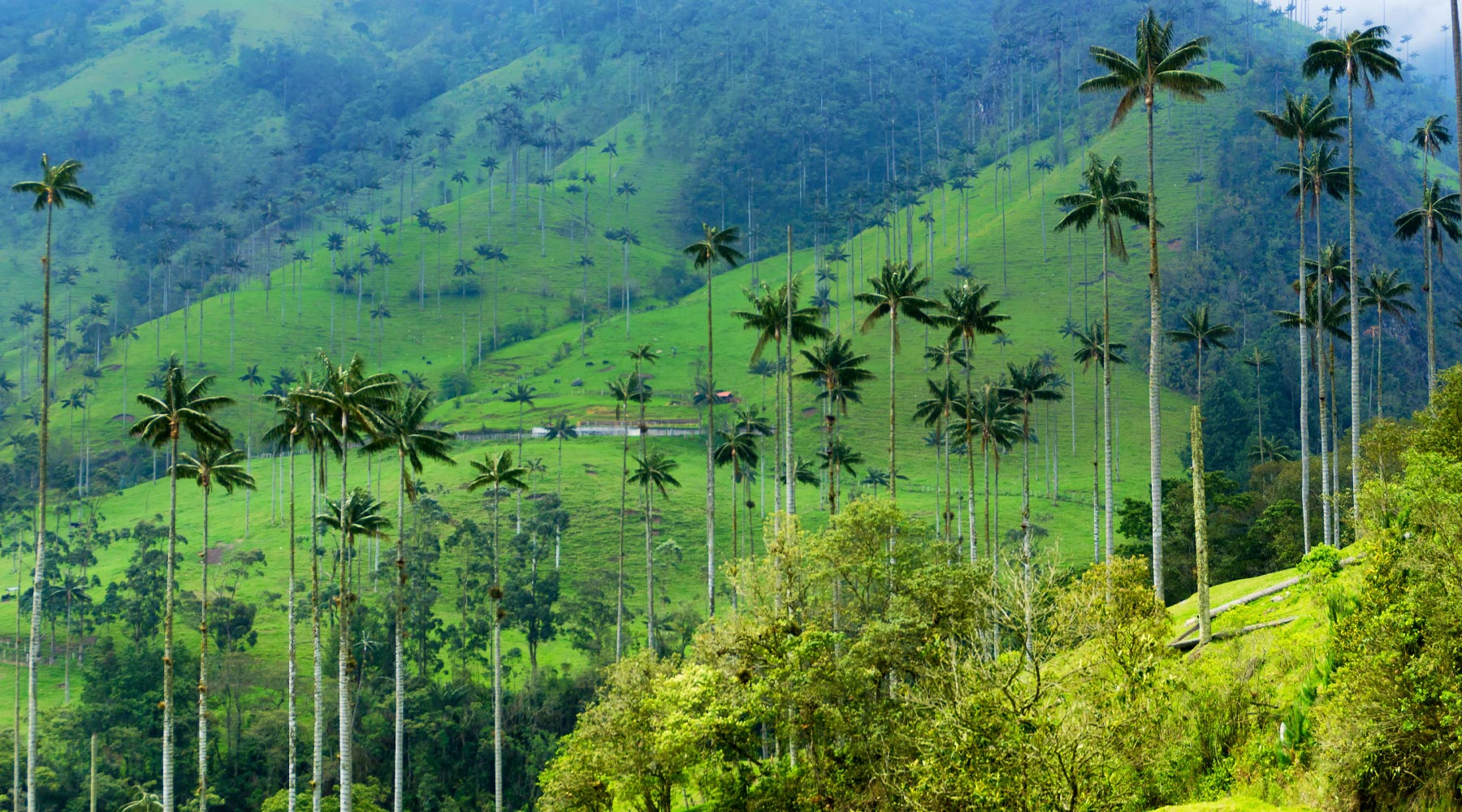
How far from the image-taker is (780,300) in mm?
62812

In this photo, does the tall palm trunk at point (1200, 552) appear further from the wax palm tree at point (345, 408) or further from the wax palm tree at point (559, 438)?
the wax palm tree at point (559, 438)

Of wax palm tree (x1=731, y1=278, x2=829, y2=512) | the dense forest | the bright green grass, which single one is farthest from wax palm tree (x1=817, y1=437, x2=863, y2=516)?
the bright green grass

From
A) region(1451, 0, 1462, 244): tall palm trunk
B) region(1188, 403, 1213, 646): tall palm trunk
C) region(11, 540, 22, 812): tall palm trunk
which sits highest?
region(1451, 0, 1462, 244): tall palm trunk

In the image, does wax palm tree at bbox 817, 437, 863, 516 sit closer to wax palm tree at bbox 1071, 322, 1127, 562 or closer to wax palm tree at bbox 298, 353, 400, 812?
wax palm tree at bbox 1071, 322, 1127, 562

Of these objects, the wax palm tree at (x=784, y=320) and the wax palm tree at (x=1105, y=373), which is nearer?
the wax palm tree at (x=1105, y=373)

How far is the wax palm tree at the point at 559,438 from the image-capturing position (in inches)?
5094

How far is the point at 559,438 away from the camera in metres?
165

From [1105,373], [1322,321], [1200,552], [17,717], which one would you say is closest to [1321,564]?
[1200,552]

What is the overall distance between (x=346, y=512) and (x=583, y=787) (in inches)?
756

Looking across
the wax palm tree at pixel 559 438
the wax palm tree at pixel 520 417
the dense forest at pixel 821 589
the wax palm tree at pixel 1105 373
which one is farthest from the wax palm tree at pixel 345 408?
the wax palm tree at pixel 520 417

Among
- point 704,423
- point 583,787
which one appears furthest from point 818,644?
point 704,423

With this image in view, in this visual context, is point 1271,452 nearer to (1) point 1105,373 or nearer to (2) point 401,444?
(1) point 1105,373

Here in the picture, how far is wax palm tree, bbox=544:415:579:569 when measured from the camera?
12938 cm

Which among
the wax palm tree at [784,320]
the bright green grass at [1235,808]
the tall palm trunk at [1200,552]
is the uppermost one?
the wax palm tree at [784,320]
